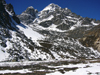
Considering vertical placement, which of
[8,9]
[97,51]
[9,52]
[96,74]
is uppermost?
[8,9]

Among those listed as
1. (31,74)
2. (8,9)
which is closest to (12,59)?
(31,74)

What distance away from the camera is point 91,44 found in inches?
3674

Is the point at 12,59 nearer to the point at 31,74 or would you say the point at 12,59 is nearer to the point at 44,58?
the point at 44,58

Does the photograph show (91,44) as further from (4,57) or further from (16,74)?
(16,74)

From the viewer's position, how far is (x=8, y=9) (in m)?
124

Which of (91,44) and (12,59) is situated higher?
(91,44)

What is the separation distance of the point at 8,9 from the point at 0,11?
43.3 m

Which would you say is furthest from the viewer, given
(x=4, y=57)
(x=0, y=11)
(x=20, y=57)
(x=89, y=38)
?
(x=89, y=38)

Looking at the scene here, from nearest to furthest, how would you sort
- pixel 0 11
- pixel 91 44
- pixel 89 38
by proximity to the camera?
1. pixel 0 11
2. pixel 91 44
3. pixel 89 38

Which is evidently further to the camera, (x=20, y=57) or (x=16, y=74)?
(x=20, y=57)

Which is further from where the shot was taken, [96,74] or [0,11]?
[0,11]

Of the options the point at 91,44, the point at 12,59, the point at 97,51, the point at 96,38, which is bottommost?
the point at 12,59

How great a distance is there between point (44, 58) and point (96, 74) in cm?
3220

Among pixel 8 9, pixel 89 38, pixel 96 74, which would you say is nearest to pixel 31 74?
pixel 96 74
